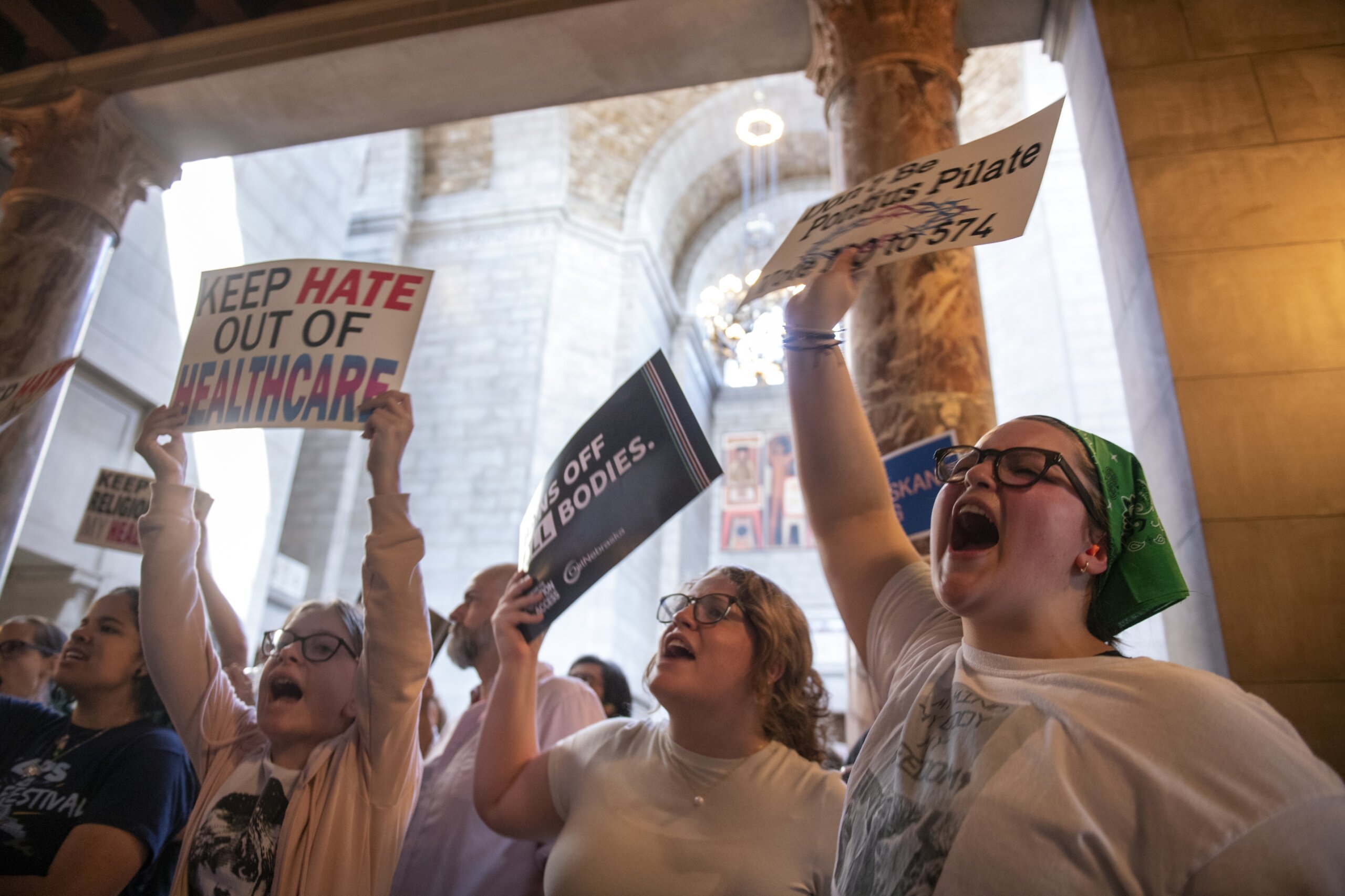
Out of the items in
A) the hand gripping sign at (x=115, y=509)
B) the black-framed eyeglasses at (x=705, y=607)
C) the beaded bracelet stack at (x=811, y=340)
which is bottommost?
the black-framed eyeglasses at (x=705, y=607)

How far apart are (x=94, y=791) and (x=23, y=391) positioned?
123cm

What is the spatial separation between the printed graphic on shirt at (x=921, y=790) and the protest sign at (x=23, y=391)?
2.57 metres

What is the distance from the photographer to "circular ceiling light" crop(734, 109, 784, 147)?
11031 mm

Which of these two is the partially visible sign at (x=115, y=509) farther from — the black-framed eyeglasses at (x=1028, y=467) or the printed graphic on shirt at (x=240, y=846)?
the black-framed eyeglasses at (x=1028, y=467)

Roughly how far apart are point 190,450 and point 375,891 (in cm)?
681

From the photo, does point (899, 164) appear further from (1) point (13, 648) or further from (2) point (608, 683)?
(1) point (13, 648)

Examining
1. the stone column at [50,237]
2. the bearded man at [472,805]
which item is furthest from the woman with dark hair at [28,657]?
the bearded man at [472,805]

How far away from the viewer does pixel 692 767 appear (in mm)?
1815

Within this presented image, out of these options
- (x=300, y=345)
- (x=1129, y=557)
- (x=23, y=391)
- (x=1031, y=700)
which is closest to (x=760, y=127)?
(x=300, y=345)

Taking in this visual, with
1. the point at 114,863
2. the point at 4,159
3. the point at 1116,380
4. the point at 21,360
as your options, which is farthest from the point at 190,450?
the point at 1116,380

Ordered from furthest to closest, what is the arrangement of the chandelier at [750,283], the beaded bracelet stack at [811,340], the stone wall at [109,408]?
the chandelier at [750,283] → the stone wall at [109,408] → the beaded bracelet stack at [811,340]

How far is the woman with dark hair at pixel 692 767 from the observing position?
1.64 meters

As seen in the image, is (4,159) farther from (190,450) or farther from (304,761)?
(304,761)

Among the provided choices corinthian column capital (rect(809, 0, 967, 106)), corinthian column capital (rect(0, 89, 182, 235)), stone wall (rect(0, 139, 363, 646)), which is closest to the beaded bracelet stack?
corinthian column capital (rect(809, 0, 967, 106))
